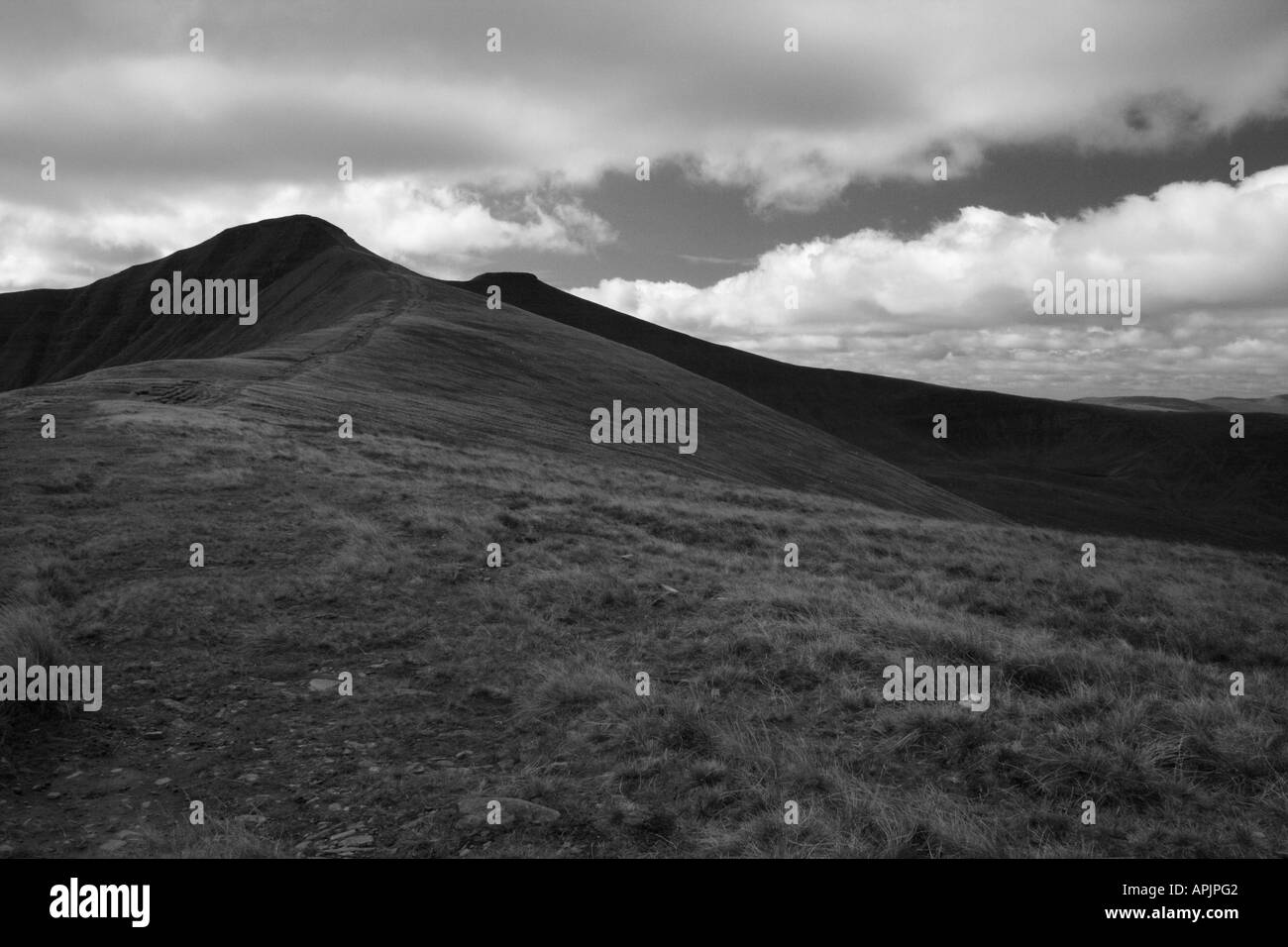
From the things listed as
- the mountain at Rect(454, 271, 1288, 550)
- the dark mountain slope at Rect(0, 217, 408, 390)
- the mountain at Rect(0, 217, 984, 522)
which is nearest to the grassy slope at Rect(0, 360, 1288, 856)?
the mountain at Rect(0, 217, 984, 522)

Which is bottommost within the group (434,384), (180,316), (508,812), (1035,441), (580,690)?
(508,812)

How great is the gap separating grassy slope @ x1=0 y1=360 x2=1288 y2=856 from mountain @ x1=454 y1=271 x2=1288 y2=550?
108570 millimetres

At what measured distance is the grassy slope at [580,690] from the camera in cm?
555

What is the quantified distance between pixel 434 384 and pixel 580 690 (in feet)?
122

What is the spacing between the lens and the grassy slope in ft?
18.2

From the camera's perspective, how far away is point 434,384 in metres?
42.8

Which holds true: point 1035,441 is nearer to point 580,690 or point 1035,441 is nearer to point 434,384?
point 434,384

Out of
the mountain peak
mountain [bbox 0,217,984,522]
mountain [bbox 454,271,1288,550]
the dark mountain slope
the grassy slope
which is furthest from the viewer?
the mountain peak

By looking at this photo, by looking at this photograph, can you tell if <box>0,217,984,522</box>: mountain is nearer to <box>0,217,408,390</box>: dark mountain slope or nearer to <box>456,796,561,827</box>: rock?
<box>0,217,408,390</box>: dark mountain slope

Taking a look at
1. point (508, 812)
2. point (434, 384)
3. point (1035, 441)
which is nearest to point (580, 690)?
point (508, 812)

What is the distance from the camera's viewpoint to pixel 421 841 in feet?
17.8

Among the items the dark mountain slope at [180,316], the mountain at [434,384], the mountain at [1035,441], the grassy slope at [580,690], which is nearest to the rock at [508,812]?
the grassy slope at [580,690]
